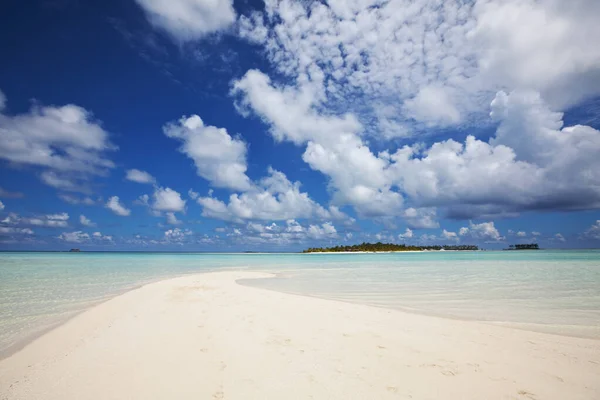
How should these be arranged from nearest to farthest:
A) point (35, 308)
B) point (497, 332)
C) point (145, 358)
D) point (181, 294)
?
point (145, 358)
point (497, 332)
point (35, 308)
point (181, 294)

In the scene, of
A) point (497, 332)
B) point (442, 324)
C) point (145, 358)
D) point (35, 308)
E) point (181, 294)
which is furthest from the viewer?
point (181, 294)

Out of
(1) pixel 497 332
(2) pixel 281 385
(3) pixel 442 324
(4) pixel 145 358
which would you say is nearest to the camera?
(2) pixel 281 385

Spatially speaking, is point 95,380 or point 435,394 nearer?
point 435,394

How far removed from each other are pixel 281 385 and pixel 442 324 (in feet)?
18.8

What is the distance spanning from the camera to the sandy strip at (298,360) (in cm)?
450

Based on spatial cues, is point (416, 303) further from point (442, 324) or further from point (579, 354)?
point (579, 354)

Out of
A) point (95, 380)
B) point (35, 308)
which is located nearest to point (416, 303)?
point (95, 380)

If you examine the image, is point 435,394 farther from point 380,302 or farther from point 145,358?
point 380,302

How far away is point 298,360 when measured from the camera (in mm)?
5582

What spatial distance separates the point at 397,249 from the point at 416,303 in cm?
17903

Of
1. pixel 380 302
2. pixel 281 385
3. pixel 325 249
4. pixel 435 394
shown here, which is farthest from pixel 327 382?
pixel 325 249

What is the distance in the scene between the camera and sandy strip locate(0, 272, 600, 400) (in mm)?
4504

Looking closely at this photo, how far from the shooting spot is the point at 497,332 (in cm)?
755

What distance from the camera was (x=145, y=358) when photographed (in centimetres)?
585
